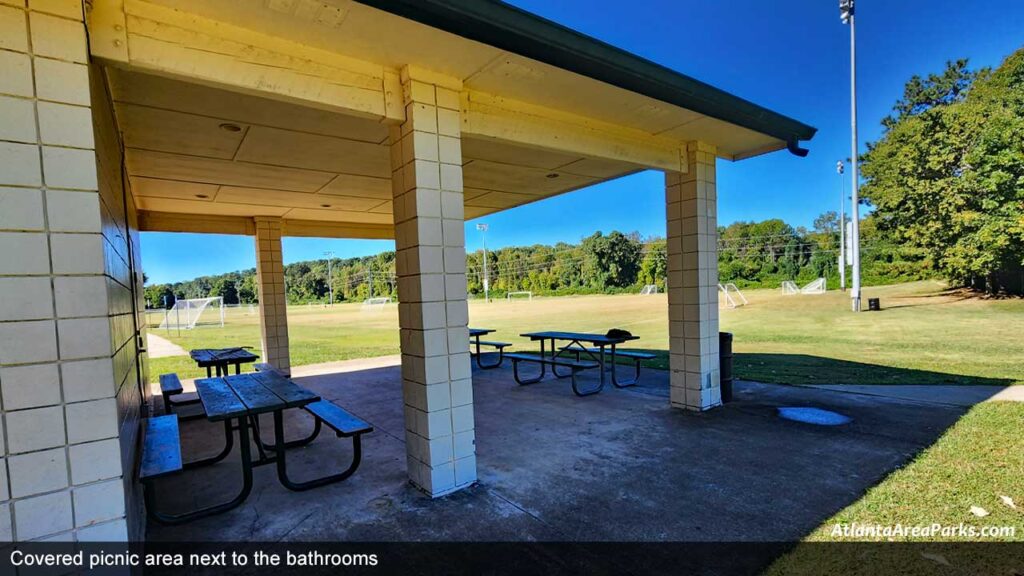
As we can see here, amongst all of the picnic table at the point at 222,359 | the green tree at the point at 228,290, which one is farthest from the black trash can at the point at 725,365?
the green tree at the point at 228,290

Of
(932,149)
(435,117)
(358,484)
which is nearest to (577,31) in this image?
(435,117)

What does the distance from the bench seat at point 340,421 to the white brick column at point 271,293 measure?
5.23m

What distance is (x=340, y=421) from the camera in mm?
3381

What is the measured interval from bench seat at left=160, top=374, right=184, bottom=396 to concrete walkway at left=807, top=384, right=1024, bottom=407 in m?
8.17

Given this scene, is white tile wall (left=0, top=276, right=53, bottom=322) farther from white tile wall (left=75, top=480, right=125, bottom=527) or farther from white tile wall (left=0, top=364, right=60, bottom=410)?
white tile wall (left=75, top=480, right=125, bottom=527)

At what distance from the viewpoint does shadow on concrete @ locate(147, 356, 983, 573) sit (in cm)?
273

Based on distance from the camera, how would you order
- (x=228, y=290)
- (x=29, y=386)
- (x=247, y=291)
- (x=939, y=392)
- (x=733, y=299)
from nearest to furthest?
(x=29, y=386)
(x=939, y=392)
(x=733, y=299)
(x=247, y=291)
(x=228, y=290)

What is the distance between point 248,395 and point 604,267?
6229 cm

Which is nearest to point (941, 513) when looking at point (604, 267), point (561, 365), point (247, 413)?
point (561, 365)

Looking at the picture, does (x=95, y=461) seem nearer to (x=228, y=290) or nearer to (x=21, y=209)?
(x=21, y=209)

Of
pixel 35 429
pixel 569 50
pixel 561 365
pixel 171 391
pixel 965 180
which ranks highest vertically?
pixel 965 180

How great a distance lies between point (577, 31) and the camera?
2.89 m

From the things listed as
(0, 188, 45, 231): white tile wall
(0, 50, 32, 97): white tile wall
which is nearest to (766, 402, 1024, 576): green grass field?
(0, 188, 45, 231): white tile wall

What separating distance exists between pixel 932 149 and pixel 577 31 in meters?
27.3
